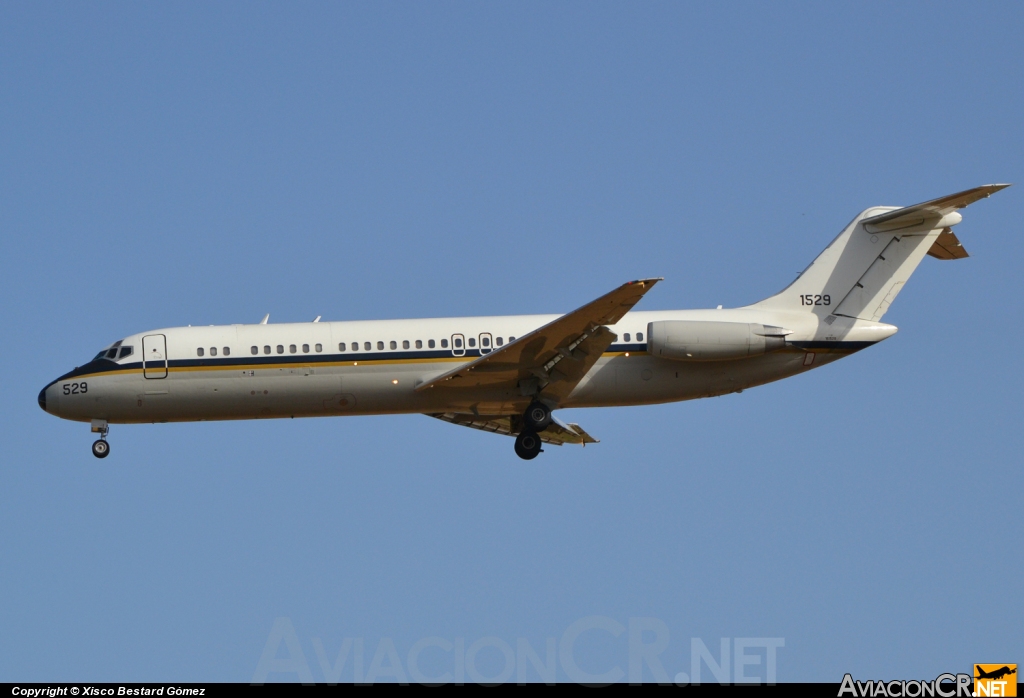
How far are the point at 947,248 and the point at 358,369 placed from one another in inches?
552

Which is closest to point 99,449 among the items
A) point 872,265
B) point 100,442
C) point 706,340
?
point 100,442

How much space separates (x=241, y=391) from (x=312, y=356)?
70.2 inches

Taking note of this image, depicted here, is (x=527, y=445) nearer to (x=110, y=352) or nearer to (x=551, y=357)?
(x=551, y=357)

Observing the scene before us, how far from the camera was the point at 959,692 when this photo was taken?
20.5 m

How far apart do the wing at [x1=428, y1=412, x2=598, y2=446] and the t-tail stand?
5.58 m

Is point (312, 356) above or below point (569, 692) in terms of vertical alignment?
above

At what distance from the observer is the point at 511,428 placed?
1271 inches

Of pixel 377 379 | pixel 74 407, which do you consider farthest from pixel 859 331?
pixel 74 407

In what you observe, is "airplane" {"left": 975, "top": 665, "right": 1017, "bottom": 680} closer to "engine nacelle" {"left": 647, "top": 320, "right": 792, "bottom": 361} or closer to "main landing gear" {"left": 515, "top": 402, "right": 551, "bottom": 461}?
"engine nacelle" {"left": 647, "top": 320, "right": 792, "bottom": 361}

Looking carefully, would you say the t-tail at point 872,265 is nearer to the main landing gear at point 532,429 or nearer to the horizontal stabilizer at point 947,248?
the horizontal stabilizer at point 947,248

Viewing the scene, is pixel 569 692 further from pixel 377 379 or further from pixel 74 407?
pixel 74 407

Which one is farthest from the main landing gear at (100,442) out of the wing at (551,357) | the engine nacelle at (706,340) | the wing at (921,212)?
the wing at (921,212)

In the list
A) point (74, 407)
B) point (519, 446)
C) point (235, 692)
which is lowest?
point (235, 692)

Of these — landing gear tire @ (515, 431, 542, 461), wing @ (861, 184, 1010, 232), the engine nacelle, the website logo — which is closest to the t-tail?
wing @ (861, 184, 1010, 232)
